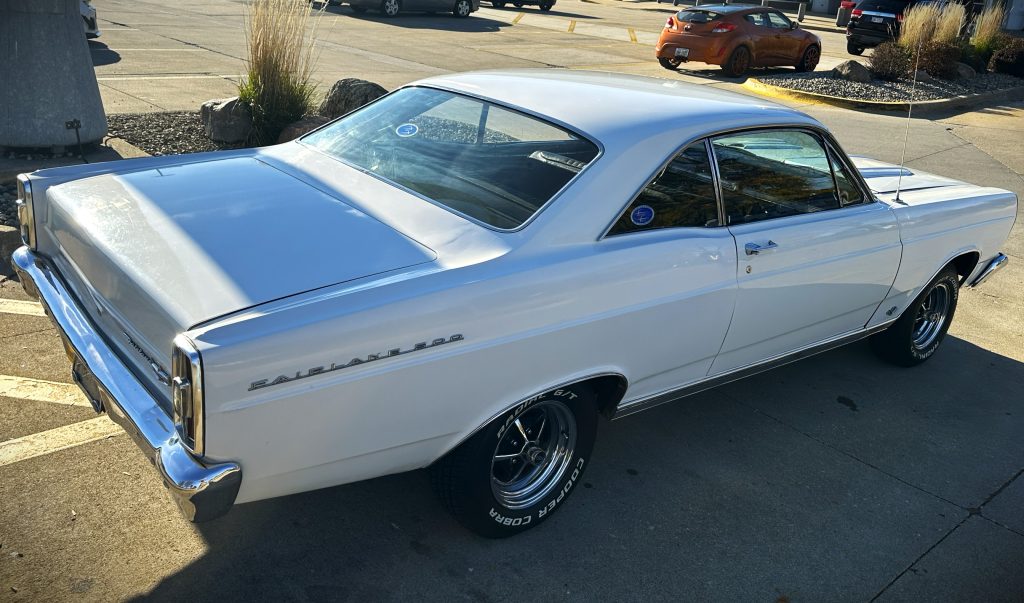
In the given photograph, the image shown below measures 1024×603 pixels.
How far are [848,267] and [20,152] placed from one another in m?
6.13

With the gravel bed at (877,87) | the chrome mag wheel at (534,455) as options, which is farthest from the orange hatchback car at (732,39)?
the chrome mag wheel at (534,455)

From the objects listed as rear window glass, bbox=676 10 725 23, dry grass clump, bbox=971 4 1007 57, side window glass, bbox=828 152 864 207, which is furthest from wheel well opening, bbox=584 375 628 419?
dry grass clump, bbox=971 4 1007 57

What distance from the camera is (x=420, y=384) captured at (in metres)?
2.91

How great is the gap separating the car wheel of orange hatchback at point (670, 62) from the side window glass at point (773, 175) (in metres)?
13.4

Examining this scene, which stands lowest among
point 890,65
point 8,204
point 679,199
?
point 8,204

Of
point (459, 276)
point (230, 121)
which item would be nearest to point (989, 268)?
point (459, 276)

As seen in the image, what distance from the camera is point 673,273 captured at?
3570 mm

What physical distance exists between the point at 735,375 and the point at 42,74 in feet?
18.9

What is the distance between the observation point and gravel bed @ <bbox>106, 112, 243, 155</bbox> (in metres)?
7.96

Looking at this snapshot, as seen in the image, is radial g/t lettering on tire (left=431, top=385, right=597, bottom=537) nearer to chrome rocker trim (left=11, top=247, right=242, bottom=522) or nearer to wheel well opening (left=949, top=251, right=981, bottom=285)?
chrome rocker trim (left=11, top=247, right=242, bottom=522)

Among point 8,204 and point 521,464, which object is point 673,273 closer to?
point 521,464

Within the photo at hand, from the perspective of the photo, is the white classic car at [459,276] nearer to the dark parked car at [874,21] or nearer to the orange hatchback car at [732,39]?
the orange hatchback car at [732,39]

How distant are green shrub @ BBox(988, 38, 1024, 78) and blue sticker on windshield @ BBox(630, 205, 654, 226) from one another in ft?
60.6

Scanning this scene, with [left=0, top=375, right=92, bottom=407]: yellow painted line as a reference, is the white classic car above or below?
above
